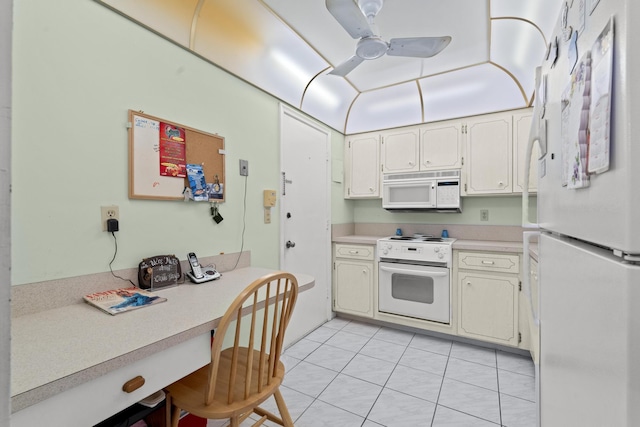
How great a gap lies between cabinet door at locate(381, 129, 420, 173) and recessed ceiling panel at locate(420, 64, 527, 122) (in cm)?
26

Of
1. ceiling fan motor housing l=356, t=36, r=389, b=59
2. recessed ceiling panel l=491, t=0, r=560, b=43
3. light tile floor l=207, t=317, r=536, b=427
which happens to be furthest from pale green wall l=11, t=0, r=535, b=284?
recessed ceiling panel l=491, t=0, r=560, b=43

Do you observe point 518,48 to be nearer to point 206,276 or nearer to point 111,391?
point 206,276

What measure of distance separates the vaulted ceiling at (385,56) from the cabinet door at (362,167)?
1.09 feet

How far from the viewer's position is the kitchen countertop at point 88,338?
717 mm

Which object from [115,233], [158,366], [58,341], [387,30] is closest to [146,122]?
[115,233]

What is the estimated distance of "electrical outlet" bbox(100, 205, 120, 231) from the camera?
54.0 inches

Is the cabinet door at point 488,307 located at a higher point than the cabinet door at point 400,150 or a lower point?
lower

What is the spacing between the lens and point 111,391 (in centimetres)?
84

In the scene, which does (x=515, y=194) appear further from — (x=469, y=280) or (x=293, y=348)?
(x=293, y=348)

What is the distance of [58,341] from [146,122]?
1.10 meters

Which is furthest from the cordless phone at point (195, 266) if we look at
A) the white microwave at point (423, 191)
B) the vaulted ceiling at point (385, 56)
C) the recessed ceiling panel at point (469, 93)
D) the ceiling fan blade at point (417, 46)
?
the recessed ceiling panel at point (469, 93)

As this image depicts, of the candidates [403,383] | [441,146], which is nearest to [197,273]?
[403,383]

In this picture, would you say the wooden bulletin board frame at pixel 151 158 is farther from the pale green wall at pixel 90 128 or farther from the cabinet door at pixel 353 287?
the cabinet door at pixel 353 287

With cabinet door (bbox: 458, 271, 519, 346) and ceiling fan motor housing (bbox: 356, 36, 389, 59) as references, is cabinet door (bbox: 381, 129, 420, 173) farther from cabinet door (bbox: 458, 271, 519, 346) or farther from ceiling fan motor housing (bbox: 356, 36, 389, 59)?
ceiling fan motor housing (bbox: 356, 36, 389, 59)
